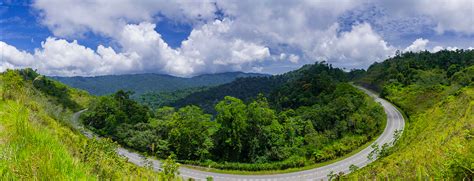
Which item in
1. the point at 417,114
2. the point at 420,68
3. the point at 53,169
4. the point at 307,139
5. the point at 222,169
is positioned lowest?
the point at 222,169

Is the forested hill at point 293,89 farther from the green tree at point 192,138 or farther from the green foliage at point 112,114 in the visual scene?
the green foliage at point 112,114

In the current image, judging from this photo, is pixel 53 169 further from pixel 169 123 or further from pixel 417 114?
pixel 417 114

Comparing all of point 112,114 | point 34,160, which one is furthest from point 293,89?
point 34,160

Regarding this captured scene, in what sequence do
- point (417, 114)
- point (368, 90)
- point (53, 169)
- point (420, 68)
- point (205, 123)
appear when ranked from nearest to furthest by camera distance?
1. point (53, 169)
2. point (205, 123)
3. point (417, 114)
4. point (420, 68)
5. point (368, 90)

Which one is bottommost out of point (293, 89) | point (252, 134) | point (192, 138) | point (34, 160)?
point (192, 138)

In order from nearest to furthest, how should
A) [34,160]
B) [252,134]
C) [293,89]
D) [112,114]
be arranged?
[34,160] < [252,134] < [112,114] < [293,89]

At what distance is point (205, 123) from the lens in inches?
1432

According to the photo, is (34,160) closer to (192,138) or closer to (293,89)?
(192,138)

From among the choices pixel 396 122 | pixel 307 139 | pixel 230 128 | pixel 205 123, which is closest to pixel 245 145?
pixel 230 128

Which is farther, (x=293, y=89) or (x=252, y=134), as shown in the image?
(x=293, y=89)

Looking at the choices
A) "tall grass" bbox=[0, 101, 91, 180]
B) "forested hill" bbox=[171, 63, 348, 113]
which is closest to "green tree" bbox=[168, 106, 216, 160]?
"forested hill" bbox=[171, 63, 348, 113]

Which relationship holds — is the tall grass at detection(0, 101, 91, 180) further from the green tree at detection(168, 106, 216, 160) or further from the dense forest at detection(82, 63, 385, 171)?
the green tree at detection(168, 106, 216, 160)

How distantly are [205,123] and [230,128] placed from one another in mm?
3757

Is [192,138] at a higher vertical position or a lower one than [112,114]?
lower
